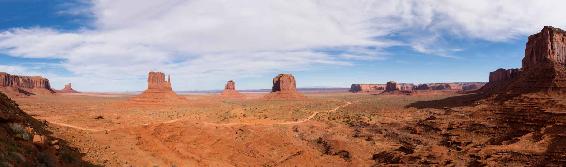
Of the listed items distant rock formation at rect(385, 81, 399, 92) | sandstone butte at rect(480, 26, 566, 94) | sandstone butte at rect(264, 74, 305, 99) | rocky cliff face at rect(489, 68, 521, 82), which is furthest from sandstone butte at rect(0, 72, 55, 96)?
rocky cliff face at rect(489, 68, 521, 82)

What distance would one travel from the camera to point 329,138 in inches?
1540

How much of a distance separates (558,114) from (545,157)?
1607cm

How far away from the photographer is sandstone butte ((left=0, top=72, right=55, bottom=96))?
139m

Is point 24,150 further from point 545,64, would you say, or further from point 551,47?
point 551,47

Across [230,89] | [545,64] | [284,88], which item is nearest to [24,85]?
[230,89]

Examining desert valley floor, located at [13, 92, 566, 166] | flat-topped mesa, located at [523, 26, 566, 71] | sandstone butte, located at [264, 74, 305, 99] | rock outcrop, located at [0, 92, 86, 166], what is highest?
flat-topped mesa, located at [523, 26, 566, 71]

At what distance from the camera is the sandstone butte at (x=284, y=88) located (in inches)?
5384

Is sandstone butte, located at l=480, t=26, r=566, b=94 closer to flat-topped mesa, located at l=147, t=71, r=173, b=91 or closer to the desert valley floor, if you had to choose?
the desert valley floor

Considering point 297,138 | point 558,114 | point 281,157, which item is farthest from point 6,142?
point 558,114

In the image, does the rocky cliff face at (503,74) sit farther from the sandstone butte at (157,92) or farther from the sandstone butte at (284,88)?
the sandstone butte at (157,92)

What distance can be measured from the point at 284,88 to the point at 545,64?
88756 mm

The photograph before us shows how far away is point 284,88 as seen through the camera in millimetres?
140375

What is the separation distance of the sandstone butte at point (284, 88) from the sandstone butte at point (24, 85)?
8665 centimetres

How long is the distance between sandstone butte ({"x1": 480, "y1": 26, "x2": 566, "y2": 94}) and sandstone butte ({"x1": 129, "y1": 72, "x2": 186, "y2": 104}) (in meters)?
77.0
